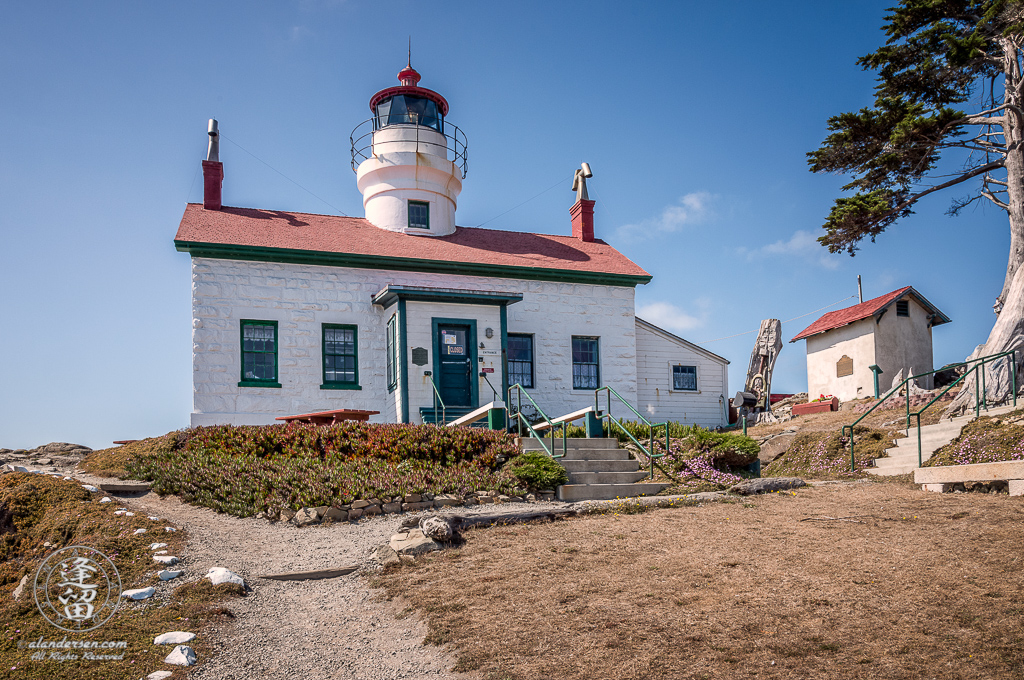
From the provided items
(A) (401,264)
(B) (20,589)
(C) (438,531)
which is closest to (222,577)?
(B) (20,589)

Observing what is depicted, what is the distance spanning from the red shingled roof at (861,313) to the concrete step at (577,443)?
12656 mm

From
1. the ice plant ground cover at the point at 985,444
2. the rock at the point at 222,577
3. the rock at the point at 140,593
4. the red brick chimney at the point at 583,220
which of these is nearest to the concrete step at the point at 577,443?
the ice plant ground cover at the point at 985,444

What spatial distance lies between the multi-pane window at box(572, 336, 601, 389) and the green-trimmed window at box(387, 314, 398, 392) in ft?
15.2

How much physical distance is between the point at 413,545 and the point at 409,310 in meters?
9.16

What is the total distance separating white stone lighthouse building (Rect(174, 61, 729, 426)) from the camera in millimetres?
16375

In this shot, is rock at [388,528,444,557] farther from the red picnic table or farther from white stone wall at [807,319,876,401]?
white stone wall at [807,319,876,401]

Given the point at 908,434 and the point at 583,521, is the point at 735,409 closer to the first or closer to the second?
the point at 908,434

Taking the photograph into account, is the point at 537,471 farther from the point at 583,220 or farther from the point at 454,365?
the point at 583,220

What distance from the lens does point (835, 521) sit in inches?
327

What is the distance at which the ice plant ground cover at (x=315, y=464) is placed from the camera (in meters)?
10.2

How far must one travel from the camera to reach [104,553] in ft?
24.8

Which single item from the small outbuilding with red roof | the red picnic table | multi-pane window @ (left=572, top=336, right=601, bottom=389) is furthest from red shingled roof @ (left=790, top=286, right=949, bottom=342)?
the red picnic table

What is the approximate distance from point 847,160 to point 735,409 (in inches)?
281

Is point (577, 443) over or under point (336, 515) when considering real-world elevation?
over
